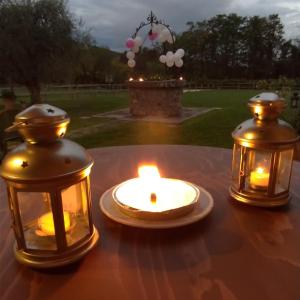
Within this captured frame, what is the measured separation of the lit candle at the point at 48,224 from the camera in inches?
26.0

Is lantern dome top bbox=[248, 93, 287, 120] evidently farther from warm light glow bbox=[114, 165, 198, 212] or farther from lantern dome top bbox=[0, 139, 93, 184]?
lantern dome top bbox=[0, 139, 93, 184]

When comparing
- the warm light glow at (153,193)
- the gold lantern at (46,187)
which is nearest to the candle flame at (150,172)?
the warm light glow at (153,193)

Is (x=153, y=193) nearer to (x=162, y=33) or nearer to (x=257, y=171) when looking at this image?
(x=257, y=171)

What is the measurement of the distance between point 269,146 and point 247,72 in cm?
3440

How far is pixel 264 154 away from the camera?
2.75 ft

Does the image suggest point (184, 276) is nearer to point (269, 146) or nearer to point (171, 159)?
point (269, 146)

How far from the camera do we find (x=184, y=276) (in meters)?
0.58

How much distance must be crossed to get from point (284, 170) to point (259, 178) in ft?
0.26

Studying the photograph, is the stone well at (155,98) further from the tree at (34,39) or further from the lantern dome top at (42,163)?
the lantern dome top at (42,163)

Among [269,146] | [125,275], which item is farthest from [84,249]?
[269,146]

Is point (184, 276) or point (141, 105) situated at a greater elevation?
point (184, 276)

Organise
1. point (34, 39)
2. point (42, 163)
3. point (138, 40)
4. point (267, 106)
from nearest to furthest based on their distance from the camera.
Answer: point (42, 163), point (267, 106), point (138, 40), point (34, 39)

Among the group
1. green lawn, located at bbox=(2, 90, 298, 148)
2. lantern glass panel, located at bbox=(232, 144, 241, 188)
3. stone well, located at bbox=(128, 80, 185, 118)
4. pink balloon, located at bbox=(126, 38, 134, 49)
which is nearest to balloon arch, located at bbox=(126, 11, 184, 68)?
pink balloon, located at bbox=(126, 38, 134, 49)

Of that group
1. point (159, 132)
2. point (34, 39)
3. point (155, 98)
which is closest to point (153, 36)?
point (155, 98)
